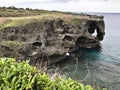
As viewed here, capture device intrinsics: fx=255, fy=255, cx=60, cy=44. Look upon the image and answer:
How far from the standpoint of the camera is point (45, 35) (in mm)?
59406

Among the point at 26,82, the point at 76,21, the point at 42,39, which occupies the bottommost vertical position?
the point at 42,39

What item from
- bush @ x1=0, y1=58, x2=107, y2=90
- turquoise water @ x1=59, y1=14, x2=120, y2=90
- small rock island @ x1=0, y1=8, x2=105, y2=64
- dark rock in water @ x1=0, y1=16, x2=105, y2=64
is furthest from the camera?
small rock island @ x1=0, y1=8, x2=105, y2=64

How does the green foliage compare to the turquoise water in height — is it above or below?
above

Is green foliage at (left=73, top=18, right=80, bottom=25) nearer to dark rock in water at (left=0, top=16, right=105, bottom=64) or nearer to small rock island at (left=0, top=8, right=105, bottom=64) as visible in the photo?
small rock island at (left=0, top=8, right=105, bottom=64)

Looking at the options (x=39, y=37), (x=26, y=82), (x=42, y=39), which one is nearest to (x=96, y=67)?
(x=42, y=39)

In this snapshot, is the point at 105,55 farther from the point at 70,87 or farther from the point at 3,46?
the point at 70,87

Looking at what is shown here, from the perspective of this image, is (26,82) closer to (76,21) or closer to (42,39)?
(42,39)

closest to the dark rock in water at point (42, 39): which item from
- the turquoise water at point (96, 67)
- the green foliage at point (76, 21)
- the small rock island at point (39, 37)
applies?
the small rock island at point (39, 37)

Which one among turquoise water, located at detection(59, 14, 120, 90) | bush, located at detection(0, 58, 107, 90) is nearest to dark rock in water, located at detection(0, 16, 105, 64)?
turquoise water, located at detection(59, 14, 120, 90)

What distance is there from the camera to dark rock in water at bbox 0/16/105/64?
164 feet

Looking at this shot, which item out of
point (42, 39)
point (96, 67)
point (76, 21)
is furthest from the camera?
point (76, 21)

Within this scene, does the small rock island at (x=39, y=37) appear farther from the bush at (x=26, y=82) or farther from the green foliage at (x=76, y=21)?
the bush at (x=26, y=82)

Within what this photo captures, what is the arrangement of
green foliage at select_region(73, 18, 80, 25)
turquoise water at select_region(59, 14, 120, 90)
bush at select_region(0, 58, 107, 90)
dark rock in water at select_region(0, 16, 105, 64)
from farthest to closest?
green foliage at select_region(73, 18, 80, 25), dark rock in water at select_region(0, 16, 105, 64), turquoise water at select_region(59, 14, 120, 90), bush at select_region(0, 58, 107, 90)

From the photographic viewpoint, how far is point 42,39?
57.8 metres
